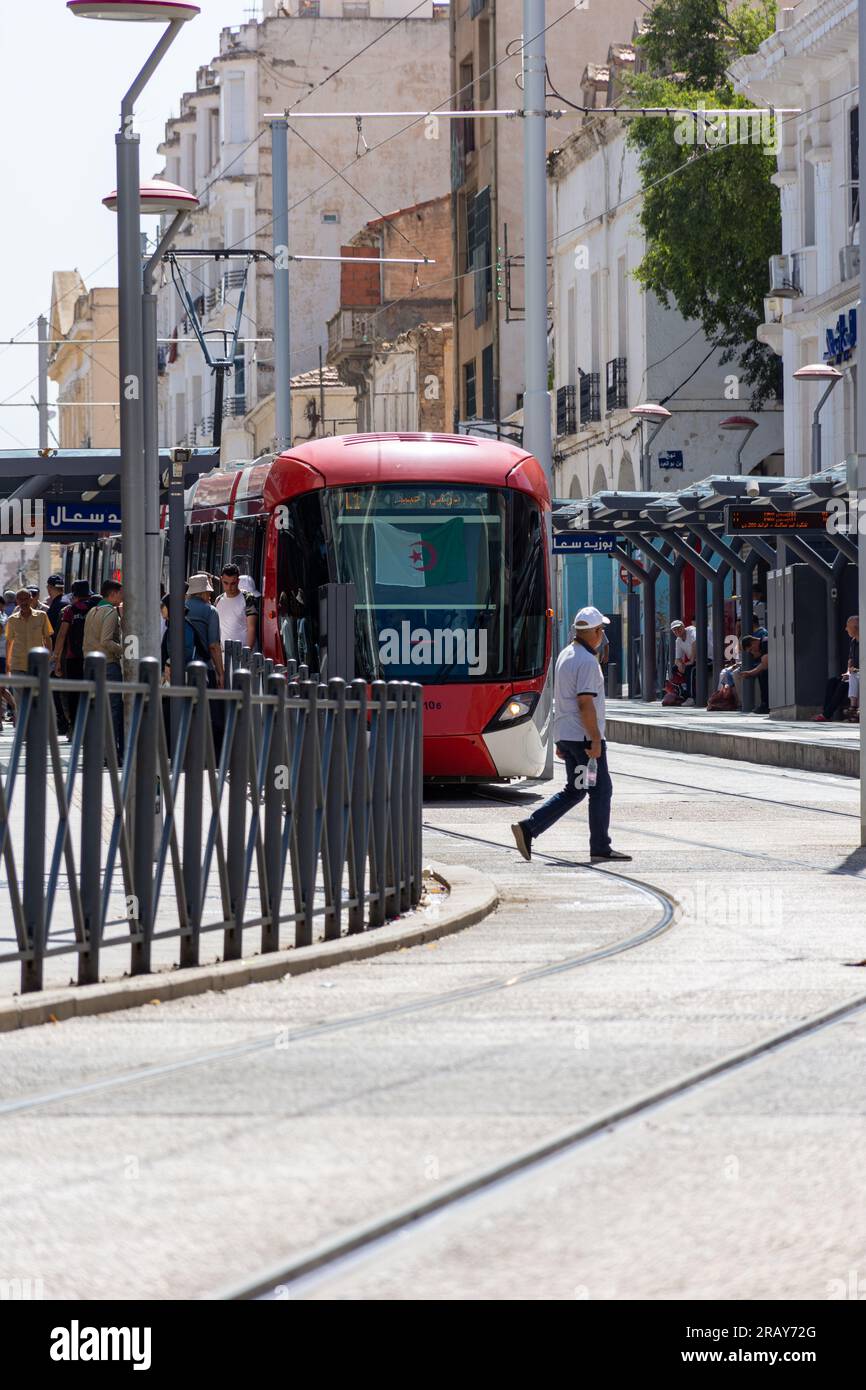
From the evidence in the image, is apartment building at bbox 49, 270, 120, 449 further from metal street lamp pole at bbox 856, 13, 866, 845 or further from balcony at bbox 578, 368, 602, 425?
metal street lamp pole at bbox 856, 13, 866, 845

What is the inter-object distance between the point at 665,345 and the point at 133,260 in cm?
3393

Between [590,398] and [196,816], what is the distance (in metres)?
42.5

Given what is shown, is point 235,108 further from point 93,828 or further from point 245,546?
point 93,828

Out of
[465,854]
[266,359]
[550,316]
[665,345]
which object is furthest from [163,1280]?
[266,359]

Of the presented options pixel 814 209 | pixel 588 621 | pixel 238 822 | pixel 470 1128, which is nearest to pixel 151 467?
pixel 588 621

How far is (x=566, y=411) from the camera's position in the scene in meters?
54.4

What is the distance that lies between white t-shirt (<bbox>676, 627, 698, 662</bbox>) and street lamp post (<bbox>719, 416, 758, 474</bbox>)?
4.26 m

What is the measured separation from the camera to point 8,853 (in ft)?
29.3

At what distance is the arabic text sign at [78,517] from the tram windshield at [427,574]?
21.2ft

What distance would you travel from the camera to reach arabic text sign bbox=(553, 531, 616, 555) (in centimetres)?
4250

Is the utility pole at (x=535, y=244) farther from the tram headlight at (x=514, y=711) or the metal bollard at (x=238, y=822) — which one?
the metal bollard at (x=238, y=822)

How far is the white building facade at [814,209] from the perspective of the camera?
3981 cm

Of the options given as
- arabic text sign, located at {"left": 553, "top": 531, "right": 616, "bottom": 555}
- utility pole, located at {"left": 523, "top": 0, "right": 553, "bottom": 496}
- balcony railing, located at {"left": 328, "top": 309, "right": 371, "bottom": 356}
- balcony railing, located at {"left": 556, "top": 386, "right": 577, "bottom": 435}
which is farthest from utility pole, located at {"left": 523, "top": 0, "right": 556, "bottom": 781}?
balcony railing, located at {"left": 328, "top": 309, "right": 371, "bottom": 356}

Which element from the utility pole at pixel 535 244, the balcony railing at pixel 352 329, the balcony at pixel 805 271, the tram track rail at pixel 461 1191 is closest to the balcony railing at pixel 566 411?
the balcony at pixel 805 271
